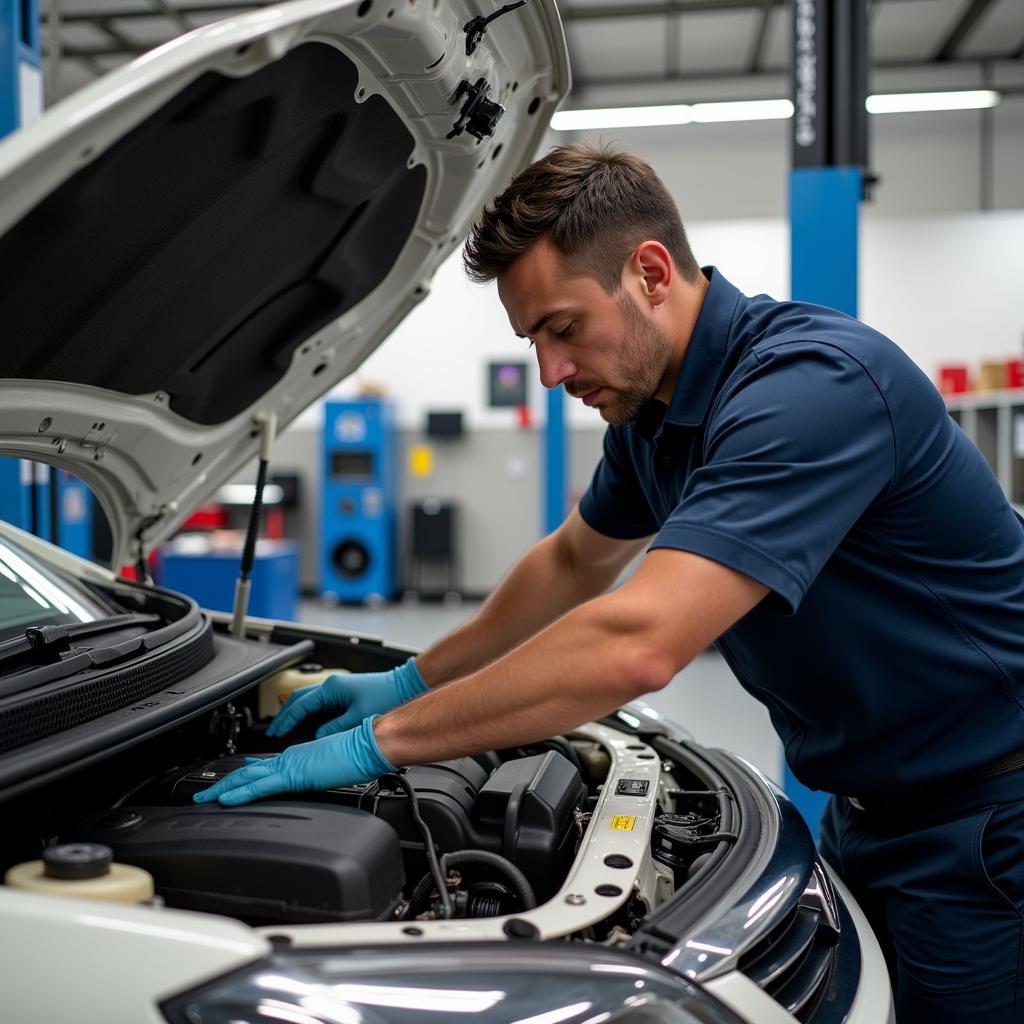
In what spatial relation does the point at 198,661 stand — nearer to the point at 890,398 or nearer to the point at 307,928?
the point at 307,928

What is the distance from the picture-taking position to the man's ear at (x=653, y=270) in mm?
1327

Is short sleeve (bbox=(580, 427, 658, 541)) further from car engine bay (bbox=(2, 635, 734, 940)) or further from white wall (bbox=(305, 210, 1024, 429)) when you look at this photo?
white wall (bbox=(305, 210, 1024, 429))

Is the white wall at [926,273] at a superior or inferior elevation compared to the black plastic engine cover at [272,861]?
superior

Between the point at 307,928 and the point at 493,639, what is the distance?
92 cm

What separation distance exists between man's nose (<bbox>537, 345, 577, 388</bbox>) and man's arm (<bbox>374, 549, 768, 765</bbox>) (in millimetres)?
376

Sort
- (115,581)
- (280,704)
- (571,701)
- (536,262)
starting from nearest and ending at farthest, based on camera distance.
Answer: (571,701) < (536,262) < (280,704) < (115,581)

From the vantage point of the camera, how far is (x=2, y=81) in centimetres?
265

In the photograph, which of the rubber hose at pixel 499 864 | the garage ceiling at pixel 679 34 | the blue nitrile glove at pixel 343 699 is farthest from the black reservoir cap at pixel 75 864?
the garage ceiling at pixel 679 34

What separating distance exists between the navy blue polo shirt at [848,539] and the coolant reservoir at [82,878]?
63cm

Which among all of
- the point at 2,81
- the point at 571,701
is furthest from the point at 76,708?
the point at 2,81

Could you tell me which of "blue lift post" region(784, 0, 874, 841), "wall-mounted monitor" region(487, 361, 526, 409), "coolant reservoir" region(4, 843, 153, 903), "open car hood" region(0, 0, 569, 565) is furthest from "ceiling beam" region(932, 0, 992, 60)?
"coolant reservoir" region(4, 843, 153, 903)

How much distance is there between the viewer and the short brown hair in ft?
4.27

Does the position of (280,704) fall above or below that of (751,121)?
below

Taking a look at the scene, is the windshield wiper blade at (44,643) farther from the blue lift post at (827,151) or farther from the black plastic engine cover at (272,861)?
the blue lift post at (827,151)
